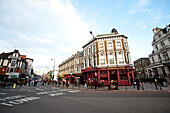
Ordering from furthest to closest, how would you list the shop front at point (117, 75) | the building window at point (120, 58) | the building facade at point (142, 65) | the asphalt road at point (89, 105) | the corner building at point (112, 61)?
the building facade at point (142, 65) < the building window at point (120, 58) < the corner building at point (112, 61) < the shop front at point (117, 75) < the asphalt road at point (89, 105)

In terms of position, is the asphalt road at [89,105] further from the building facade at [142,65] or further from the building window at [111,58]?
the building facade at [142,65]

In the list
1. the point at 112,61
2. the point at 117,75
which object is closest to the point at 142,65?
the point at 112,61

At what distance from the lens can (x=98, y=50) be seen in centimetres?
2428

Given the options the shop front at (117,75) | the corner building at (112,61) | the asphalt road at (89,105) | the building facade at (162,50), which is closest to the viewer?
the asphalt road at (89,105)

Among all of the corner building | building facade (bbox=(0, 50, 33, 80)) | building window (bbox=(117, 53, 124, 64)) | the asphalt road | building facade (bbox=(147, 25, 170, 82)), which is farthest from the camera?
building facade (bbox=(0, 50, 33, 80))

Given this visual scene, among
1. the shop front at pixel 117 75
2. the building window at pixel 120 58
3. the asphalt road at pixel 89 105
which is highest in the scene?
the building window at pixel 120 58

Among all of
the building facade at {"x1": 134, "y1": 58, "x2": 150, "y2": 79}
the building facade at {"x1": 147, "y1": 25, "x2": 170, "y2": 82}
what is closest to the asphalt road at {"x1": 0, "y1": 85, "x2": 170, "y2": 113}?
the building facade at {"x1": 147, "y1": 25, "x2": 170, "y2": 82}

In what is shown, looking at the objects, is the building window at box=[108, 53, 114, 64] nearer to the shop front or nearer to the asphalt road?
the shop front

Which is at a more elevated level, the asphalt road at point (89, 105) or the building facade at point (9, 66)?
the building facade at point (9, 66)

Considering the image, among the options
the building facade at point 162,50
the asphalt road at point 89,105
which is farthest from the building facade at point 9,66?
the building facade at point 162,50

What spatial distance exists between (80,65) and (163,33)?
3357cm

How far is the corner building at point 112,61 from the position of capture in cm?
2144

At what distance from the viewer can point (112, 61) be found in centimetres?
2288

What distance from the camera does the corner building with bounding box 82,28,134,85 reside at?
21.4 meters
